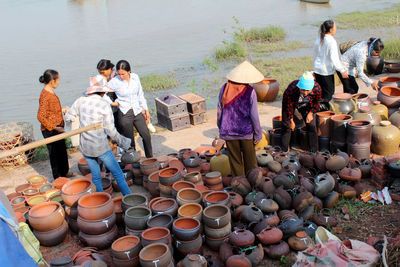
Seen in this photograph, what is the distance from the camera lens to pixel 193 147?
6180mm

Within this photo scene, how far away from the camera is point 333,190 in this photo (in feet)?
14.0

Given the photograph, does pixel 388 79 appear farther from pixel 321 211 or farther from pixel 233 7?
pixel 233 7

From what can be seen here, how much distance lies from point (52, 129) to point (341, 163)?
3532mm

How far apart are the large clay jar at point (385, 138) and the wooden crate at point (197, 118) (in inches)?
121

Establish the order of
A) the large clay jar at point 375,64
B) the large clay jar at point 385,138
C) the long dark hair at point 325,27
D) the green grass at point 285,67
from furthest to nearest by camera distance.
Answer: the green grass at point 285,67 < the large clay jar at point 375,64 < the long dark hair at point 325,27 < the large clay jar at point 385,138

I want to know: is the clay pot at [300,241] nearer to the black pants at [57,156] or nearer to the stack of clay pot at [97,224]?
the stack of clay pot at [97,224]

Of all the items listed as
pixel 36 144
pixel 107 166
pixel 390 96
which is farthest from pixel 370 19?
pixel 36 144

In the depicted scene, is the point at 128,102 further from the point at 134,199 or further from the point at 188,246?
the point at 188,246

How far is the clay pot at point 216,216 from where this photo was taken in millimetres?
3465

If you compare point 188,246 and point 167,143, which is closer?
point 188,246

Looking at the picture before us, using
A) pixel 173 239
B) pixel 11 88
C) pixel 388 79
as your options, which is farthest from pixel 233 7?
pixel 173 239

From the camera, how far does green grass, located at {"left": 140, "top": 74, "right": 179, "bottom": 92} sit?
→ 1148 centimetres

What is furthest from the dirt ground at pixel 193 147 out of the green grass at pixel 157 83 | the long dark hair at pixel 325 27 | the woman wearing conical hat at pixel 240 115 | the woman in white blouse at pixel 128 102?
the green grass at pixel 157 83

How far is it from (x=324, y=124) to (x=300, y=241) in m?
2.27
